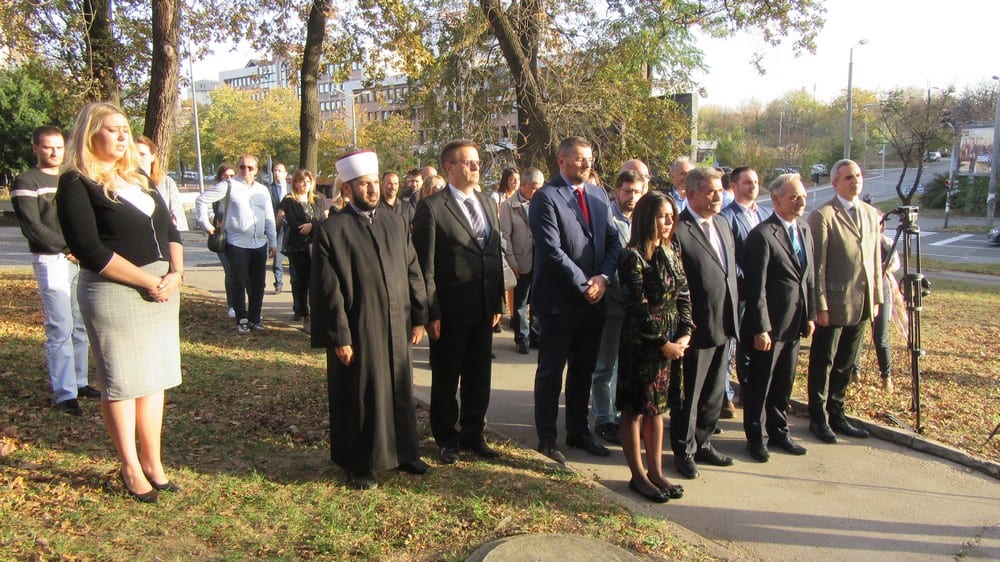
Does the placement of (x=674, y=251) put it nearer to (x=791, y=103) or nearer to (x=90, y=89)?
(x=90, y=89)

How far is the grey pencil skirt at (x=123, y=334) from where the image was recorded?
3482mm

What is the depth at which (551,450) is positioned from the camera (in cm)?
478

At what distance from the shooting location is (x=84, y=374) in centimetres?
541

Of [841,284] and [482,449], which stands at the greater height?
[841,284]

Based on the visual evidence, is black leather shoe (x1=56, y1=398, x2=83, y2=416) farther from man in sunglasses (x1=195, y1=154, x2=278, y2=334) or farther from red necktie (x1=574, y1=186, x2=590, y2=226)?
red necktie (x1=574, y1=186, x2=590, y2=226)

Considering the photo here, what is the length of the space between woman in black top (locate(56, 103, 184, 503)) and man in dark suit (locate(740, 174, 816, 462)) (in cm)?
381

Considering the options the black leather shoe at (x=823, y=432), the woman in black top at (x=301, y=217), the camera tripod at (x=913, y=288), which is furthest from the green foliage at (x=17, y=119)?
the camera tripod at (x=913, y=288)

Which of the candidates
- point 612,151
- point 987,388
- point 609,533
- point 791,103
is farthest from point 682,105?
point 791,103

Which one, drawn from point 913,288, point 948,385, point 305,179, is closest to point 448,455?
point 913,288

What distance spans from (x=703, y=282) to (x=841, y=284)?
1.44 meters

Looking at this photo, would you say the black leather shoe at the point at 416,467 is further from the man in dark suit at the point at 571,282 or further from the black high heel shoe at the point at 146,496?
the black high heel shoe at the point at 146,496

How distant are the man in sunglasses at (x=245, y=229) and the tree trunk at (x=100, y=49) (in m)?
3.90

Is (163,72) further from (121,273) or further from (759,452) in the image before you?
(759,452)

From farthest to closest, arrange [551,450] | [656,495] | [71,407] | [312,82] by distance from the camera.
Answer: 1. [312,82]
2. [71,407]
3. [551,450]
4. [656,495]
